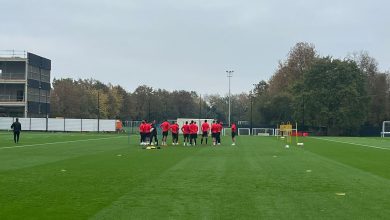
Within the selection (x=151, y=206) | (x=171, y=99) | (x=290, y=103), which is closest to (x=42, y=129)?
(x=290, y=103)

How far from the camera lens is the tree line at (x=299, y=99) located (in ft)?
280

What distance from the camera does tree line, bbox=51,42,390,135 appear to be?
85.4m

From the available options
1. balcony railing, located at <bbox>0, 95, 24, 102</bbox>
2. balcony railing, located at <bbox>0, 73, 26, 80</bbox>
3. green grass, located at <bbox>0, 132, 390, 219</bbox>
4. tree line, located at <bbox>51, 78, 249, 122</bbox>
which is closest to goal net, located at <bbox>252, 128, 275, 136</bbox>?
tree line, located at <bbox>51, 78, 249, 122</bbox>

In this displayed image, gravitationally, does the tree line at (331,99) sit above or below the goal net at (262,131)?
above

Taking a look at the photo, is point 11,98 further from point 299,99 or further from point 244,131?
point 299,99

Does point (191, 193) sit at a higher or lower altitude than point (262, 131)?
lower

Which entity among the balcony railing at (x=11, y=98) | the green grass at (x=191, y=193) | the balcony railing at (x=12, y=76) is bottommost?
the green grass at (x=191, y=193)

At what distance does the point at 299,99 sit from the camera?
86.6 m

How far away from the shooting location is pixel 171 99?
142250mm

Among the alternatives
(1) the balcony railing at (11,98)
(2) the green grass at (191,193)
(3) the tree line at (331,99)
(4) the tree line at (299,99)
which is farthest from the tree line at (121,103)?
(2) the green grass at (191,193)

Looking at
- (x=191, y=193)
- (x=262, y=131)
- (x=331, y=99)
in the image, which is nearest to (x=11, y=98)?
(x=262, y=131)

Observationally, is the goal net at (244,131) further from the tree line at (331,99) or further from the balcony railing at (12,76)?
the balcony railing at (12,76)

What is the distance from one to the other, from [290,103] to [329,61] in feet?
31.9

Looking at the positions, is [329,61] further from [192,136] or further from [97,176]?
[97,176]
